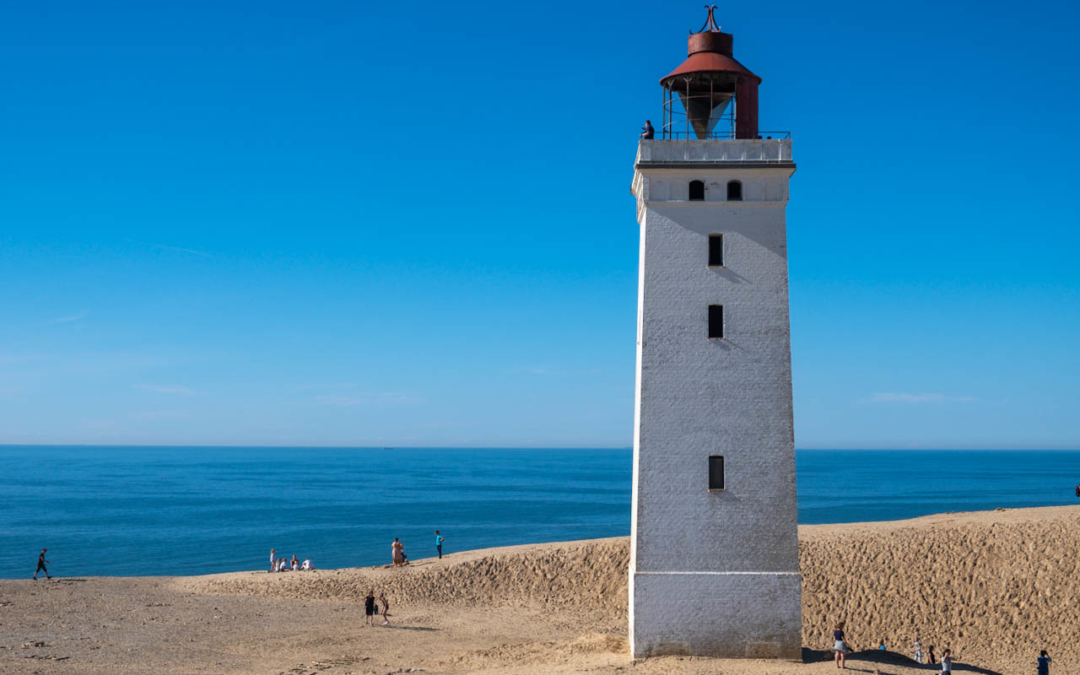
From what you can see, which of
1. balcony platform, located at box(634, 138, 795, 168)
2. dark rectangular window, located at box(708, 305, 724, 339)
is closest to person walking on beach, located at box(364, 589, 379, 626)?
dark rectangular window, located at box(708, 305, 724, 339)

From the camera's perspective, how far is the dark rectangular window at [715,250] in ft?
69.9

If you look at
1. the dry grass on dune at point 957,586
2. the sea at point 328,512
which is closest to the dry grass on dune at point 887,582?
the dry grass on dune at point 957,586

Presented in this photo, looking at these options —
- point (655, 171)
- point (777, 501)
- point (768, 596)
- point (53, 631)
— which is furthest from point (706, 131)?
point (53, 631)

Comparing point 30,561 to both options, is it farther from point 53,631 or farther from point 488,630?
point 488,630

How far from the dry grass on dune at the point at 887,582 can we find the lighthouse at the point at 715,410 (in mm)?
9624

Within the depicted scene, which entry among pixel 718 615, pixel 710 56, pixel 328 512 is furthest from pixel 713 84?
pixel 328 512

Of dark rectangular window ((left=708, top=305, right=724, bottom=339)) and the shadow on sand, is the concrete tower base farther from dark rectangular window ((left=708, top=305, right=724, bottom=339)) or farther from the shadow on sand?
dark rectangular window ((left=708, top=305, right=724, bottom=339))

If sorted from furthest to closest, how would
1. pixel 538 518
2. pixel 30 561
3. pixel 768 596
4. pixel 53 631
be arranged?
pixel 538 518, pixel 30 561, pixel 53 631, pixel 768 596

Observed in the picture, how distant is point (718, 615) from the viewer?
2069 centimetres

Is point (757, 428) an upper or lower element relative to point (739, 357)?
lower

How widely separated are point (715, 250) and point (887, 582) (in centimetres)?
1636

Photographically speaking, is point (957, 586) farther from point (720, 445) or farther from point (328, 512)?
point (328, 512)

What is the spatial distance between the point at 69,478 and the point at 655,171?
161 m

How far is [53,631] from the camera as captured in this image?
94.7ft
